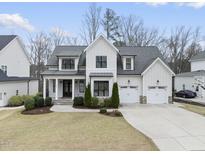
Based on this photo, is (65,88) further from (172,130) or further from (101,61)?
(172,130)

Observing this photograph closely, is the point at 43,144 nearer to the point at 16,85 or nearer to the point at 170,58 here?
the point at 16,85

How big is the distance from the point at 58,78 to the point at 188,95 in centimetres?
2125

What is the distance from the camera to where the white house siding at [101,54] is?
28078 millimetres

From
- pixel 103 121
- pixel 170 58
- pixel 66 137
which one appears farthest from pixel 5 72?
pixel 170 58

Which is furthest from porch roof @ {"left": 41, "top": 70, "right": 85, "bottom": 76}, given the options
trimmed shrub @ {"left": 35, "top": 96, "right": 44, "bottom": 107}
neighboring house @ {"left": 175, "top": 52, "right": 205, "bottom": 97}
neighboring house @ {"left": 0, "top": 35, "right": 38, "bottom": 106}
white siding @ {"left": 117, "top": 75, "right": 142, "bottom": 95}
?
neighboring house @ {"left": 175, "top": 52, "right": 205, "bottom": 97}

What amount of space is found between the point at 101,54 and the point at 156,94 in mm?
7519

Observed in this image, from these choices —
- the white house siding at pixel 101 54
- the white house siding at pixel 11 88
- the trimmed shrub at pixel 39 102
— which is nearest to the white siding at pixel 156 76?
the white house siding at pixel 101 54

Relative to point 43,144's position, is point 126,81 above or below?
above

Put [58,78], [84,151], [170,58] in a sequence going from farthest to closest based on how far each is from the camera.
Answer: [170,58]
[58,78]
[84,151]

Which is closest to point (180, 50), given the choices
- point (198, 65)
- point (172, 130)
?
point (198, 65)

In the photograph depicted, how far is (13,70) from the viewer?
118 feet

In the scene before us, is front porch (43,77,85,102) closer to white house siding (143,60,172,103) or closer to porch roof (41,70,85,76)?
porch roof (41,70,85,76)

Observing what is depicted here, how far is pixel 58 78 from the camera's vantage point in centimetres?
2819

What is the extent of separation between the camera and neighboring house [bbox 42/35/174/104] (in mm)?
27969
